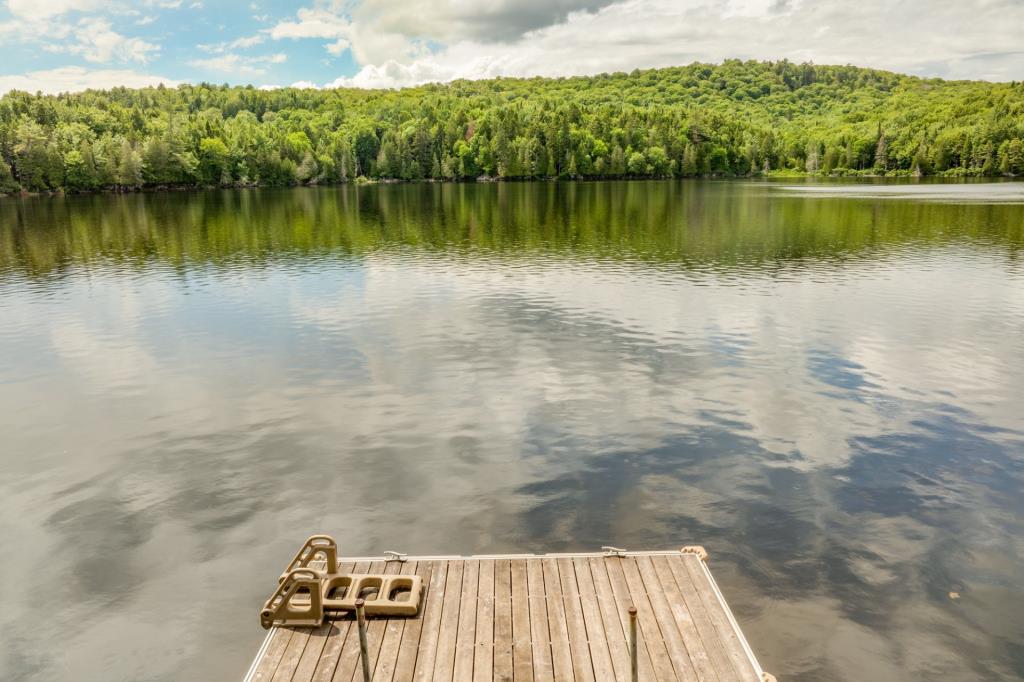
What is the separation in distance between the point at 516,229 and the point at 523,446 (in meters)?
73.6

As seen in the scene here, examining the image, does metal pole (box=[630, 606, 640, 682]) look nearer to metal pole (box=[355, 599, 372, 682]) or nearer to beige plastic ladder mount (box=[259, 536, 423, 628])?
metal pole (box=[355, 599, 372, 682])

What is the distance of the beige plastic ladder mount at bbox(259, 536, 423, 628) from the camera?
43.8 feet

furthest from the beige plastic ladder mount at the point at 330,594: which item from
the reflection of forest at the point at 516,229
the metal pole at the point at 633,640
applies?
the reflection of forest at the point at 516,229

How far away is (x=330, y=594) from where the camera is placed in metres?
14.2

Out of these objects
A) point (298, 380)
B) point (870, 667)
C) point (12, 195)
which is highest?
point (12, 195)

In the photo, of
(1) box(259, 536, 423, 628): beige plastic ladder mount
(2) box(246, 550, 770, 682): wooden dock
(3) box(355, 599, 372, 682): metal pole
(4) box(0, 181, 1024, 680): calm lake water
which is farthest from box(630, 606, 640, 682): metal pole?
(4) box(0, 181, 1024, 680): calm lake water

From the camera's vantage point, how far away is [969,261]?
6300 cm

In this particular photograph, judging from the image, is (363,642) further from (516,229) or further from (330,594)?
(516,229)

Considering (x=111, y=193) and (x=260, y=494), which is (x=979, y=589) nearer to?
(x=260, y=494)

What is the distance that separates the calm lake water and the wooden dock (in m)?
2.51

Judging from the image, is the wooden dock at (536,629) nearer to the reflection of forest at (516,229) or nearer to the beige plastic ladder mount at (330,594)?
the beige plastic ladder mount at (330,594)

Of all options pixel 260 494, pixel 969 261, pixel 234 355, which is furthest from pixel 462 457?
pixel 969 261

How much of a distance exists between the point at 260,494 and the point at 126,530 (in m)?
3.97

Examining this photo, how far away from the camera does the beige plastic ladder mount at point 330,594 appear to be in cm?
1336
